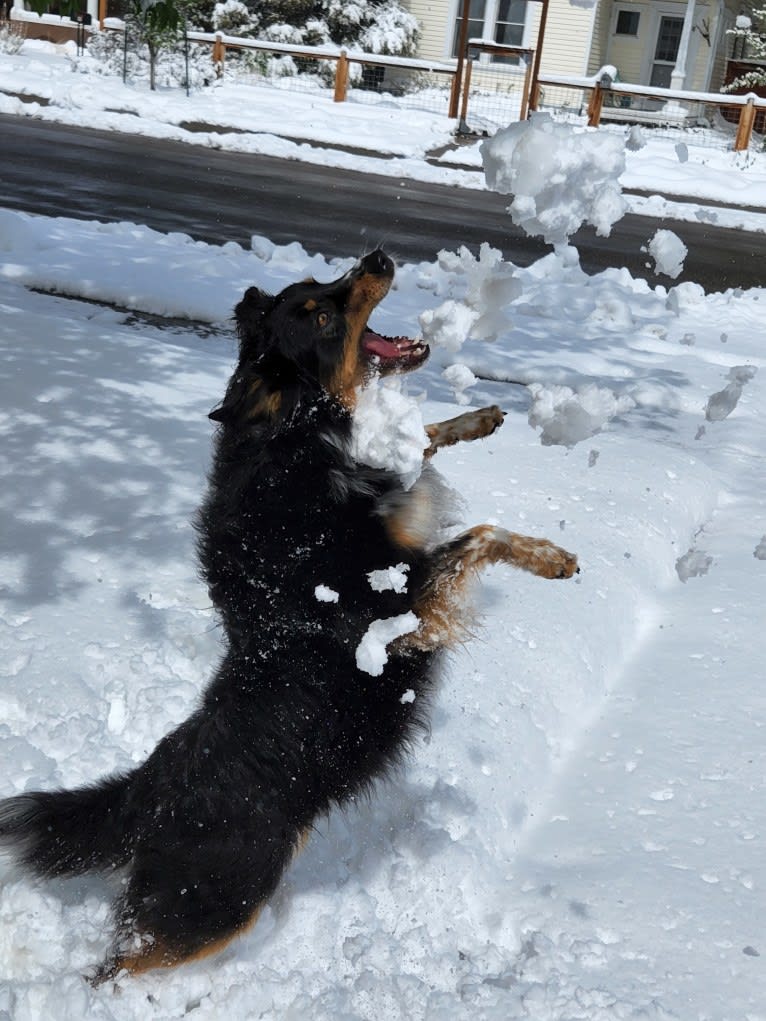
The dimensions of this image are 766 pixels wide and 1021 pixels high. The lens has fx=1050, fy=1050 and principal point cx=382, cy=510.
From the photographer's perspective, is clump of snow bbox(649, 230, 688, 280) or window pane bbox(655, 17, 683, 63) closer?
clump of snow bbox(649, 230, 688, 280)

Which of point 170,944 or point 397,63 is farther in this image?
point 397,63

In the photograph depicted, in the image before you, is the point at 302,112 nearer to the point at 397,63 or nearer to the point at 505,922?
the point at 397,63

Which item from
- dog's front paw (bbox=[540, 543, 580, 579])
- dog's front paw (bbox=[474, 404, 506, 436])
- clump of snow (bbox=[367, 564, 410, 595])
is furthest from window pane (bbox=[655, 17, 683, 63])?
clump of snow (bbox=[367, 564, 410, 595])

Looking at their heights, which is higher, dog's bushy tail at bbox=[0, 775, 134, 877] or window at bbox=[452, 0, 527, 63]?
window at bbox=[452, 0, 527, 63]

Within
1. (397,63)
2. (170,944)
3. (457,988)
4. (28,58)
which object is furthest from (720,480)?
(28,58)

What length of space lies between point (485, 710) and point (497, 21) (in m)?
33.4

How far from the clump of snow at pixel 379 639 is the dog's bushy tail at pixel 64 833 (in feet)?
2.55

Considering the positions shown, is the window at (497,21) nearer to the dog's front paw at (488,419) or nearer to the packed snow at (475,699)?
the packed snow at (475,699)

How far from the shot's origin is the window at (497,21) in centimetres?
3281

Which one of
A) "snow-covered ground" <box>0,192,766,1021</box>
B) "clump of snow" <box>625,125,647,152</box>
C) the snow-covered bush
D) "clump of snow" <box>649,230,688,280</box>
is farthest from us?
the snow-covered bush

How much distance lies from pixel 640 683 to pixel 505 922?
1.45 metres

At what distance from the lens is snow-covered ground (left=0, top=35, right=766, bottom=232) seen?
19391 mm

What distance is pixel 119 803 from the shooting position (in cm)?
297

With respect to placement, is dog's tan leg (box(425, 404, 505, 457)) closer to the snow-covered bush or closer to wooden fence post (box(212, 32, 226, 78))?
wooden fence post (box(212, 32, 226, 78))
